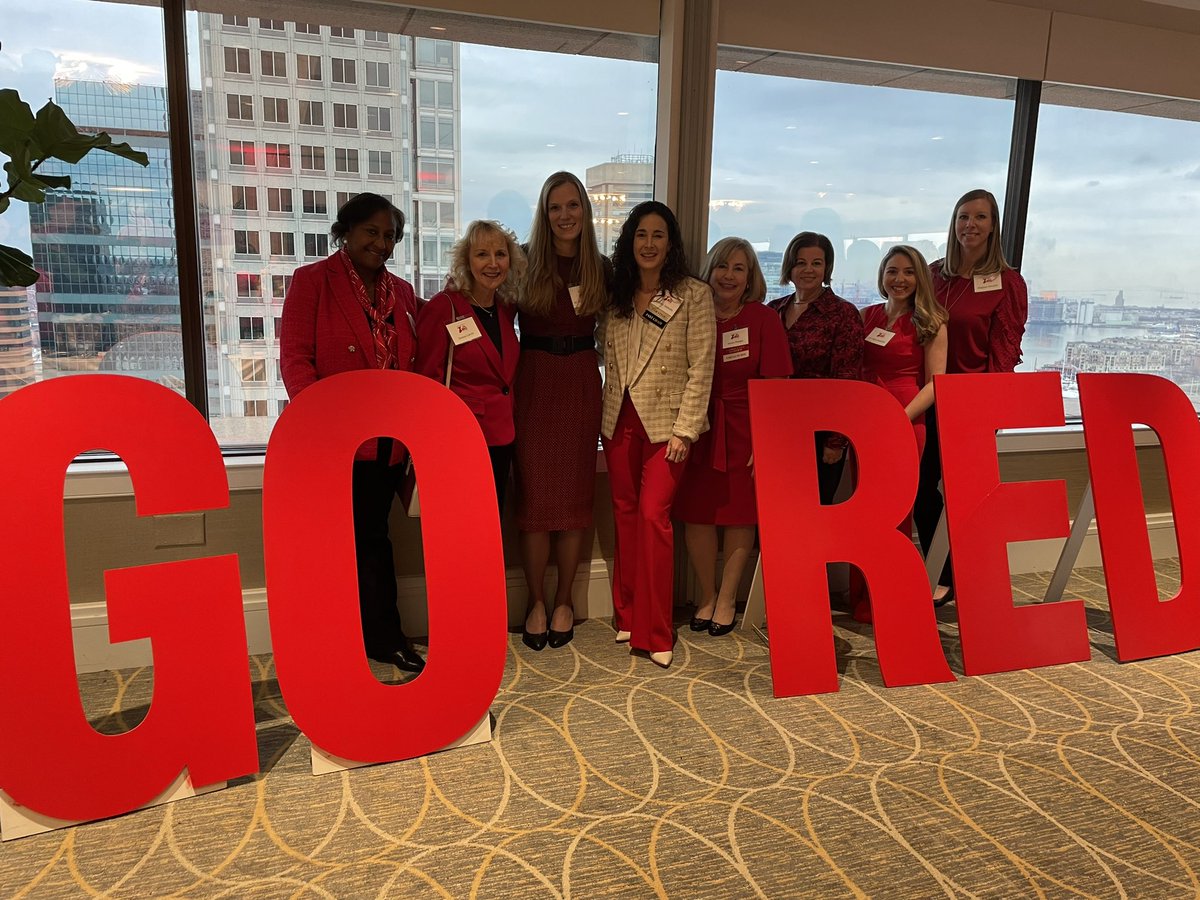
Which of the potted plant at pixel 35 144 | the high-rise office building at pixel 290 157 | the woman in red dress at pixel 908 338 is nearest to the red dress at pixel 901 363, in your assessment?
the woman in red dress at pixel 908 338

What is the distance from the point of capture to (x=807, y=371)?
313 cm

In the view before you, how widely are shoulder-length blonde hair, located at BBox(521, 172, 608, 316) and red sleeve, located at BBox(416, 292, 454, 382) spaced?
283 millimetres

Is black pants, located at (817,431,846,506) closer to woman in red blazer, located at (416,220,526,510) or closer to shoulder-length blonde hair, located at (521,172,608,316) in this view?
shoulder-length blonde hair, located at (521,172,608,316)

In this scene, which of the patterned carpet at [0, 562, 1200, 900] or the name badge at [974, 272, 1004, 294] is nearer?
the patterned carpet at [0, 562, 1200, 900]

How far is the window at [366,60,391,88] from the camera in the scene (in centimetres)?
288

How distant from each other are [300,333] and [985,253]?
101 inches

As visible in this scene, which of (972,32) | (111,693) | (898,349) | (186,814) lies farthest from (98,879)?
(972,32)

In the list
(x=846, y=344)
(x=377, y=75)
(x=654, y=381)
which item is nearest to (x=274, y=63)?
(x=377, y=75)

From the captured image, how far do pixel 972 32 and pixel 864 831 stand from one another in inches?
126

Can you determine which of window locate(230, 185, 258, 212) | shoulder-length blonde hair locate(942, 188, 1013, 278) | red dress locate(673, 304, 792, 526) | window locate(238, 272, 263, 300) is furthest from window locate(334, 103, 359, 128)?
shoulder-length blonde hair locate(942, 188, 1013, 278)

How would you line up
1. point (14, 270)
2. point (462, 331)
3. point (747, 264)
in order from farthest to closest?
point (747, 264) < point (462, 331) < point (14, 270)

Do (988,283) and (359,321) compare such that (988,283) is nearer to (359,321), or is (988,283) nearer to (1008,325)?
(1008,325)

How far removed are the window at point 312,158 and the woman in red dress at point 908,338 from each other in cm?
208

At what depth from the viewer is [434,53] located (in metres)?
2.93
